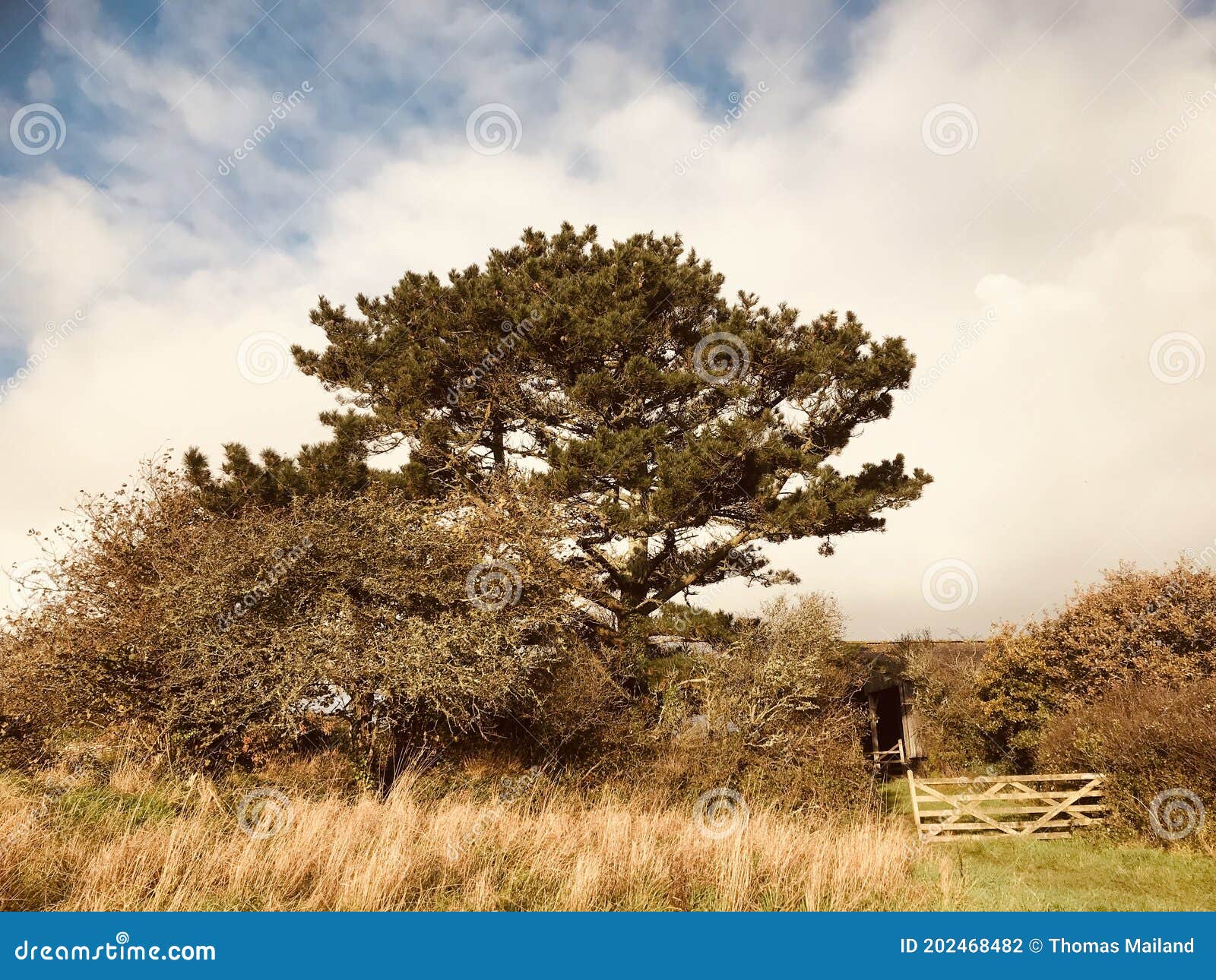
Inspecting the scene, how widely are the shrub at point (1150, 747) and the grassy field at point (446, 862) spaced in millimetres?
2177

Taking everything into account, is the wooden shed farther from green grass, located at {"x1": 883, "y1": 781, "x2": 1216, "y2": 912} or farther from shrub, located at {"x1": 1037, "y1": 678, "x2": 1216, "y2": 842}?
green grass, located at {"x1": 883, "y1": 781, "x2": 1216, "y2": 912}

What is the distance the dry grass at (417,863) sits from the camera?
5582 millimetres

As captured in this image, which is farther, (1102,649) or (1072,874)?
(1102,649)

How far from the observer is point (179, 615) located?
10289 mm

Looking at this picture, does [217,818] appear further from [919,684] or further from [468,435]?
[919,684]

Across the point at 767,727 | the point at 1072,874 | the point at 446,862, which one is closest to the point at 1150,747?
the point at 1072,874

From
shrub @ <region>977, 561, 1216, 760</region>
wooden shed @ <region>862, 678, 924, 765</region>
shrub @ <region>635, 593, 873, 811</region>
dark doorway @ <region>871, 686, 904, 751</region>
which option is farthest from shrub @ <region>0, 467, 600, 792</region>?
dark doorway @ <region>871, 686, 904, 751</region>

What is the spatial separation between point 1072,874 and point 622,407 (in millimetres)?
12526

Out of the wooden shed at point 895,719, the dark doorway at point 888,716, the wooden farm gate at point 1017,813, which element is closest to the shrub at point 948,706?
the wooden shed at point 895,719

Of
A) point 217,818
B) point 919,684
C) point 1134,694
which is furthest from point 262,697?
point 919,684

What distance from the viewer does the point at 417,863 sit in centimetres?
631

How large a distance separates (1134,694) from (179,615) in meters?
17.2

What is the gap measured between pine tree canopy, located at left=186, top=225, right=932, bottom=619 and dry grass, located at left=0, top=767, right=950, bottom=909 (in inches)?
352

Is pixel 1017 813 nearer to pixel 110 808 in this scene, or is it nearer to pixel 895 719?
pixel 110 808
